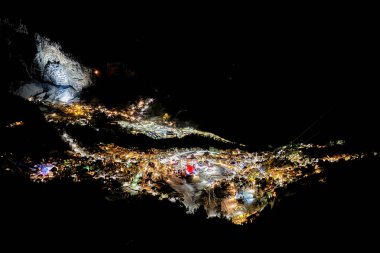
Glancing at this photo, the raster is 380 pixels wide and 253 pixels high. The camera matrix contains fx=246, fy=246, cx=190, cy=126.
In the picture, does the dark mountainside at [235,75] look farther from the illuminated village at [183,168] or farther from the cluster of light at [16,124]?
the illuminated village at [183,168]

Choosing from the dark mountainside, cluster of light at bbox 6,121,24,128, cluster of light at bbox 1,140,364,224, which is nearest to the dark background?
the dark mountainside

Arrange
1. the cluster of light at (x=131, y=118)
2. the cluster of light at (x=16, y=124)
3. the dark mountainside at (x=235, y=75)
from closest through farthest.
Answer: the cluster of light at (x=16, y=124), the cluster of light at (x=131, y=118), the dark mountainside at (x=235, y=75)

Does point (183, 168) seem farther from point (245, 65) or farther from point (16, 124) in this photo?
point (245, 65)

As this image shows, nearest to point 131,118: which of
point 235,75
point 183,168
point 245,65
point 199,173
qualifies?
point 183,168

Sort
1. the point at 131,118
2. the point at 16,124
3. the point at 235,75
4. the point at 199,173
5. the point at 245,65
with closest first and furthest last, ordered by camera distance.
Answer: the point at 16,124 → the point at 199,173 → the point at 131,118 → the point at 245,65 → the point at 235,75

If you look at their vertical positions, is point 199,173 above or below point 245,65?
below

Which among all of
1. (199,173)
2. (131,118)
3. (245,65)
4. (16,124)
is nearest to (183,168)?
(199,173)

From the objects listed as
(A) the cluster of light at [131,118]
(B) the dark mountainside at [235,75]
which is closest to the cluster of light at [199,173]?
(A) the cluster of light at [131,118]

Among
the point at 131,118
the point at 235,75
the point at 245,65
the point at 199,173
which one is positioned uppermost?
the point at 245,65

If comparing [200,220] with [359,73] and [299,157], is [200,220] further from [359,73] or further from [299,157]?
[359,73]

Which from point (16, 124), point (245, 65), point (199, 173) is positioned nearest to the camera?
point (16, 124)

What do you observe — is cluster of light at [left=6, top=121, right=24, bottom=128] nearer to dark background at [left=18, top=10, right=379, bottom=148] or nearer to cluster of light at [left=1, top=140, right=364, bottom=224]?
cluster of light at [left=1, top=140, right=364, bottom=224]

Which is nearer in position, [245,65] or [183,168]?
[183,168]
